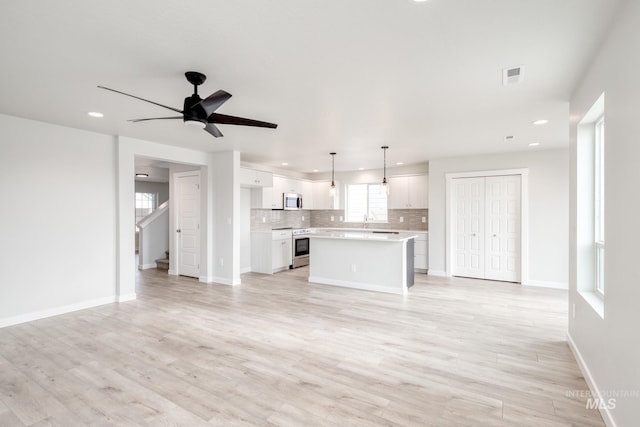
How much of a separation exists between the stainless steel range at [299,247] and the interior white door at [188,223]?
2.18m

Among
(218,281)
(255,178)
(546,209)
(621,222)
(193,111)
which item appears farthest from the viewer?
(255,178)

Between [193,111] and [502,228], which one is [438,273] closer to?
[502,228]

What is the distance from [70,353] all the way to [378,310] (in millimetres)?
3443

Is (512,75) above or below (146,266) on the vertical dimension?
above

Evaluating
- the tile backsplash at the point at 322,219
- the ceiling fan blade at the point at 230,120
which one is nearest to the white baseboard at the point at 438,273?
the tile backsplash at the point at 322,219

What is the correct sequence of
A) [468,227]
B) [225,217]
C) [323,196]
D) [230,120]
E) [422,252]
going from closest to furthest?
[230,120] → [225,217] → [468,227] → [422,252] → [323,196]

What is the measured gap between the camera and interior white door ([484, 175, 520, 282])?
6.03m

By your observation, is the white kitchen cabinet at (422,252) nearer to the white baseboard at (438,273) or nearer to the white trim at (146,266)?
the white baseboard at (438,273)

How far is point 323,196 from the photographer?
8828mm

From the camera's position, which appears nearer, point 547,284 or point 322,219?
point 547,284

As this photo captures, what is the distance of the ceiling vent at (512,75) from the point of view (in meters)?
2.54

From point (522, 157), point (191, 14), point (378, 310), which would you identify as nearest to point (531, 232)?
point (522, 157)

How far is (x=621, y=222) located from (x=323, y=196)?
7.22 metres

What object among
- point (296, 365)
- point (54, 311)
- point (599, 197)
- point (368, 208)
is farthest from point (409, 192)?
point (54, 311)
